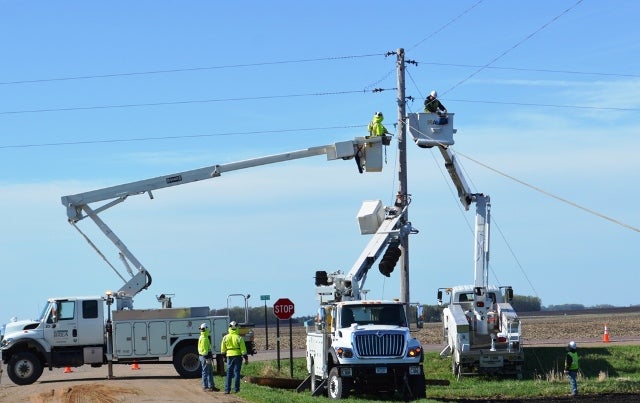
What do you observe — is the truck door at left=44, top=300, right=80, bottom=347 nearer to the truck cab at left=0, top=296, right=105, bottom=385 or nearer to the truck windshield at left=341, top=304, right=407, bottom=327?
the truck cab at left=0, top=296, right=105, bottom=385

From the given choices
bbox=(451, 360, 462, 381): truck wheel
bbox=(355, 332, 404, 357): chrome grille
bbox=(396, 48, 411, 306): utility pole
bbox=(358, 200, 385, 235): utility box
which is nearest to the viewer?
bbox=(355, 332, 404, 357): chrome grille

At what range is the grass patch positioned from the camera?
2741cm

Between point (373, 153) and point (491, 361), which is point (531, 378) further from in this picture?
point (373, 153)

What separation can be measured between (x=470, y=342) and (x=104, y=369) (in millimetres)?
14610

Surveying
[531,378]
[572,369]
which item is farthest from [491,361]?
[572,369]

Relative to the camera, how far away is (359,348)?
2505 cm

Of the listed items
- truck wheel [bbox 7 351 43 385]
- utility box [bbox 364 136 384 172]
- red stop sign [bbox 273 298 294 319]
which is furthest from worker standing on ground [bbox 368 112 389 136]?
truck wheel [bbox 7 351 43 385]

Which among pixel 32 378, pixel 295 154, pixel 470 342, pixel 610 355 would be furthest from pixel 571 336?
pixel 32 378

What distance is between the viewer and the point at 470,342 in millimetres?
34344

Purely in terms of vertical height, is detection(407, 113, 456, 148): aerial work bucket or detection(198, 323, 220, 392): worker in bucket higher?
detection(407, 113, 456, 148): aerial work bucket

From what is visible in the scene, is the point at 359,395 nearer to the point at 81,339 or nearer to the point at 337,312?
the point at 337,312

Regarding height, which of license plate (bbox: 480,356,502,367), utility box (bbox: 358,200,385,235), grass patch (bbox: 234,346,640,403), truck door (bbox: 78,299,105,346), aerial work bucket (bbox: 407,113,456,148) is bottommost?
grass patch (bbox: 234,346,640,403)

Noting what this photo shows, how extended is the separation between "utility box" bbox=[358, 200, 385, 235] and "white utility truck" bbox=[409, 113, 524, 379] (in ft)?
10.2

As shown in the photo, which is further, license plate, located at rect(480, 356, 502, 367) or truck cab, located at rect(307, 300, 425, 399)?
license plate, located at rect(480, 356, 502, 367)
